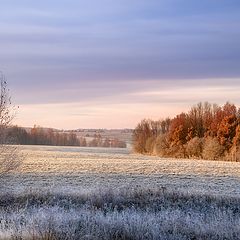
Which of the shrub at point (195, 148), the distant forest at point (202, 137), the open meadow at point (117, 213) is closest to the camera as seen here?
the open meadow at point (117, 213)

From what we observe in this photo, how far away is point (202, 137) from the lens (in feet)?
280

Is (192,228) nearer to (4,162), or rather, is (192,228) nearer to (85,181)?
(4,162)

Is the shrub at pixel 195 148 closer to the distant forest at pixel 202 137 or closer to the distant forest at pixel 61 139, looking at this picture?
the distant forest at pixel 202 137

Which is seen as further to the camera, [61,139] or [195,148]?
[61,139]

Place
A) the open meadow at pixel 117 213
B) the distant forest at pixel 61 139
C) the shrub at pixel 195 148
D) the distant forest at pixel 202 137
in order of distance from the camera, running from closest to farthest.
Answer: the open meadow at pixel 117 213
the distant forest at pixel 202 137
the shrub at pixel 195 148
the distant forest at pixel 61 139

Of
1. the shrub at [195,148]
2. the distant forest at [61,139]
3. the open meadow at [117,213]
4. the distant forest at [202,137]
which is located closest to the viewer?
the open meadow at [117,213]

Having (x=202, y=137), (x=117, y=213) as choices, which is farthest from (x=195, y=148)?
(x=117, y=213)

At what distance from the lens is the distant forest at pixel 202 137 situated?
246 ft

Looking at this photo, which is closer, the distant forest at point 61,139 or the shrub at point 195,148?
the shrub at point 195,148

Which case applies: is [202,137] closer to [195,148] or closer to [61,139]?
[195,148]

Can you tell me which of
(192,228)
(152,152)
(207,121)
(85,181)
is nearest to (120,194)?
(192,228)

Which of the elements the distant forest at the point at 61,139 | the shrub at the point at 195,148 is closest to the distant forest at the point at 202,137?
the shrub at the point at 195,148

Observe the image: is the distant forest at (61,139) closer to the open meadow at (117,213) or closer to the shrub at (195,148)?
the shrub at (195,148)

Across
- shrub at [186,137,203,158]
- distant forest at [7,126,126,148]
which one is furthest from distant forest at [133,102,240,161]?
distant forest at [7,126,126,148]
